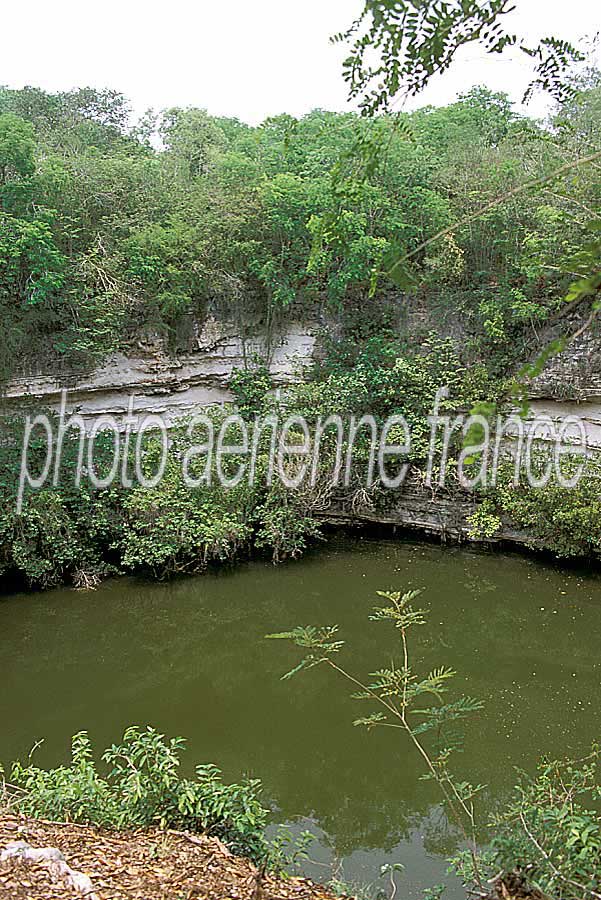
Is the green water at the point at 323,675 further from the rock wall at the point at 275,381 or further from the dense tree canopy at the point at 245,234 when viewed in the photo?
the dense tree canopy at the point at 245,234

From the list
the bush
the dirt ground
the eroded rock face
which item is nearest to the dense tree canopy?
the eroded rock face

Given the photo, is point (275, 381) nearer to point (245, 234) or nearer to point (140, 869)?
point (245, 234)

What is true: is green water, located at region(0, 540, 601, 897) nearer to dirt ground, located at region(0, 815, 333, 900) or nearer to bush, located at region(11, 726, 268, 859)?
bush, located at region(11, 726, 268, 859)

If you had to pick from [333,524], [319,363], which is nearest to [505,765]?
[333,524]

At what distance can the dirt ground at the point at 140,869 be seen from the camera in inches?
82.4

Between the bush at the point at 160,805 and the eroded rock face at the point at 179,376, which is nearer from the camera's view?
the bush at the point at 160,805

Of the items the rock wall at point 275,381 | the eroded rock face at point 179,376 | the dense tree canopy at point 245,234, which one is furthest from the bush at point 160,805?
the eroded rock face at point 179,376

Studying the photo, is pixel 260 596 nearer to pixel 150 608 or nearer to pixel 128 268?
pixel 150 608

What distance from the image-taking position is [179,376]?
29.0ft

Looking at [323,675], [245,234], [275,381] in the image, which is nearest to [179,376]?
[275,381]

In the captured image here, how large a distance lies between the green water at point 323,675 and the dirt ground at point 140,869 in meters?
1.05

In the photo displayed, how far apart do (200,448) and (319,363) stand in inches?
74.0

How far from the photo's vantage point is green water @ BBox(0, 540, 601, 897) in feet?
12.9

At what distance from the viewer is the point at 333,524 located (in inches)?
340
